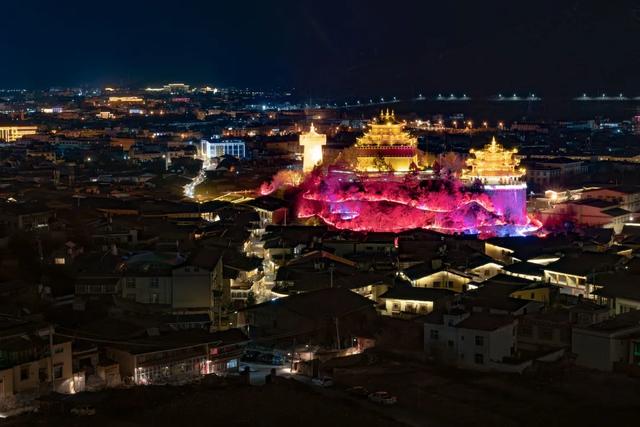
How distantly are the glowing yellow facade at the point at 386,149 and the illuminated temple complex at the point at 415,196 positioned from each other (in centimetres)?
2

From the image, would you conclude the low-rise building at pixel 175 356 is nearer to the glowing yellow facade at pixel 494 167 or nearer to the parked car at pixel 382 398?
the parked car at pixel 382 398

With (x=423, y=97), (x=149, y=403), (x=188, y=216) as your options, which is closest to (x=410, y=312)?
(x=149, y=403)

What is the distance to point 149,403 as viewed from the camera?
10.0 metres

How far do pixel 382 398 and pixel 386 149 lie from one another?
13.3 meters

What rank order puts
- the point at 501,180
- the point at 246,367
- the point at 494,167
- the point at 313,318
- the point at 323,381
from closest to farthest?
the point at 323,381 → the point at 246,367 → the point at 313,318 → the point at 501,180 → the point at 494,167

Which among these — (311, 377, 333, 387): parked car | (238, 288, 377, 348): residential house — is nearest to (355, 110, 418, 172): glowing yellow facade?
(238, 288, 377, 348): residential house

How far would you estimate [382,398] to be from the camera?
1039 cm

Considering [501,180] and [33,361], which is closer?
[33,361]

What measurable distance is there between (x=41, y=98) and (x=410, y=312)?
258ft

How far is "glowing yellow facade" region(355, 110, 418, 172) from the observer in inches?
901

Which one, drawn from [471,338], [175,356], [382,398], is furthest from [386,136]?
[382,398]

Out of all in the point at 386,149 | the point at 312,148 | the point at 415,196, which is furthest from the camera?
the point at 312,148

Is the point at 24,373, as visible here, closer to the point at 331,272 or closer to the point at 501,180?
the point at 331,272

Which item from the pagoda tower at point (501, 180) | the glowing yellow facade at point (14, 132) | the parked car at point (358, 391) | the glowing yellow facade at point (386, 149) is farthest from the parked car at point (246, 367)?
the glowing yellow facade at point (14, 132)
